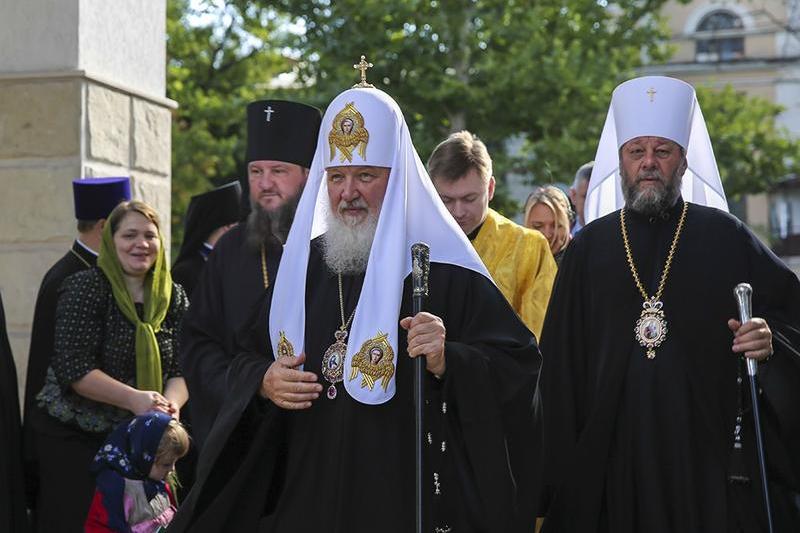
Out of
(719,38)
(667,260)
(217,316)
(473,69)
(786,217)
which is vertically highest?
(719,38)

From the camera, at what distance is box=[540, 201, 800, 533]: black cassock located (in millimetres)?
5219

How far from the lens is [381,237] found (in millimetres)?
4891

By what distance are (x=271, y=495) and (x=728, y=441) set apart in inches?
66.1

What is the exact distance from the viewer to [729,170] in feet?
85.9

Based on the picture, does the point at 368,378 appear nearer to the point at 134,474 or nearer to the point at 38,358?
the point at 134,474

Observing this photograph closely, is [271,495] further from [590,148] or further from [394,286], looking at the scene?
[590,148]

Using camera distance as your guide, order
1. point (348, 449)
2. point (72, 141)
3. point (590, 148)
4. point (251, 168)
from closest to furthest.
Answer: point (348, 449) → point (251, 168) → point (72, 141) → point (590, 148)

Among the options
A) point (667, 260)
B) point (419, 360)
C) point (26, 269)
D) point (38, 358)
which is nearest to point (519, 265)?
point (667, 260)

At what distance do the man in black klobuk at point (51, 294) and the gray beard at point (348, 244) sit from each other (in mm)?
2482

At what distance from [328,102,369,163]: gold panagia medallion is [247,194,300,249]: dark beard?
128cm

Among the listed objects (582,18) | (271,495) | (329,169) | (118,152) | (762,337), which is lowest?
(271,495)

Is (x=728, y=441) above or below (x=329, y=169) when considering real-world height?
below

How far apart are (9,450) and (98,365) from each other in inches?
23.3

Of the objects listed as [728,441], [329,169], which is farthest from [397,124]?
[728,441]
